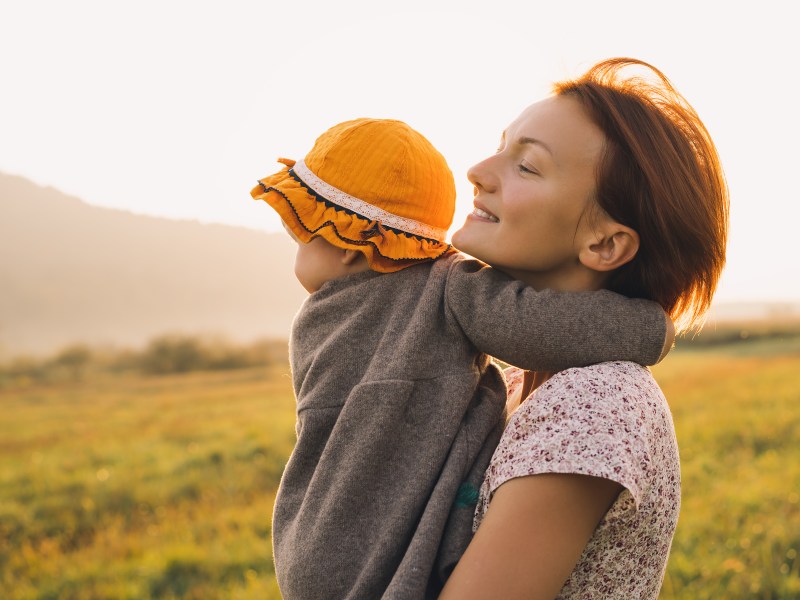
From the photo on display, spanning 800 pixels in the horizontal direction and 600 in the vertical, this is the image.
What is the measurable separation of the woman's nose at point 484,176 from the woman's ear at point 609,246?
0.86 feet

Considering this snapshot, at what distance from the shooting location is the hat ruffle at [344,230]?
177cm

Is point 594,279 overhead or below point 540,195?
below

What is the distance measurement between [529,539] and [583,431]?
238 mm

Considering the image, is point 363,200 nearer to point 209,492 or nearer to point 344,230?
point 344,230

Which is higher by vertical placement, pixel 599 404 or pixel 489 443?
pixel 599 404

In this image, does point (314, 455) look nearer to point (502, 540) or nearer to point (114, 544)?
point (502, 540)

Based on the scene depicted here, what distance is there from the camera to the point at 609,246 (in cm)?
176

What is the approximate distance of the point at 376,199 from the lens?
6.01 ft

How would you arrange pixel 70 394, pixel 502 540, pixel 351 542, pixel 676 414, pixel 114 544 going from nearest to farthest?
1. pixel 502 540
2. pixel 351 542
3. pixel 114 544
4. pixel 676 414
5. pixel 70 394

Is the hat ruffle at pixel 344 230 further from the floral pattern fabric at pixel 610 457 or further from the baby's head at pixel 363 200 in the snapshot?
the floral pattern fabric at pixel 610 457

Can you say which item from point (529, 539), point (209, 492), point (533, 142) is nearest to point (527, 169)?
point (533, 142)

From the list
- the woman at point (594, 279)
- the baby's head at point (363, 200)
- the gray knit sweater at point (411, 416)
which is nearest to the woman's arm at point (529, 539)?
the woman at point (594, 279)

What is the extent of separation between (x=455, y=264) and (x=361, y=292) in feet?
0.79

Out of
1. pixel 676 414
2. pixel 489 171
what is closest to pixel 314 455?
pixel 489 171
